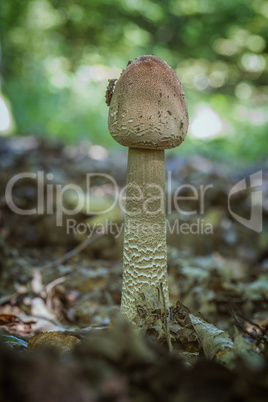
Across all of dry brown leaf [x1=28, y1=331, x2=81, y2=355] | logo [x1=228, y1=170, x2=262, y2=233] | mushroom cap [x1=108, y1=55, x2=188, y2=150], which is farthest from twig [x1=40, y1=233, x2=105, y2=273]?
logo [x1=228, y1=170, x2=262, y2=233]

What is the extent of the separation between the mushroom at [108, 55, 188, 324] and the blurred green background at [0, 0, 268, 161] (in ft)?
28.3

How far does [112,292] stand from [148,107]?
255 centimetres

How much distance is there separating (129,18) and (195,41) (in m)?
2.67

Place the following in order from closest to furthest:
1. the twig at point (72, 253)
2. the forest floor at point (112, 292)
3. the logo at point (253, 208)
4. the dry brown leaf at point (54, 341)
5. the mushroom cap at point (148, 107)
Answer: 1. the forest floor at point (112, 292)
2. the dry brown leaf at point (54, 341)
3. the mushroom cap at point (148, 107)
4. the twig at point (72, 253)
5. the logo at point (253, 208)

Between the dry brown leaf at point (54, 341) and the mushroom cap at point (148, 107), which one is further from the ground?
the mushroom cap at point (148, 107)

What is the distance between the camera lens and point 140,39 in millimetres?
13383

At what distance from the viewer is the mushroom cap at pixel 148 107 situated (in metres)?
2.46

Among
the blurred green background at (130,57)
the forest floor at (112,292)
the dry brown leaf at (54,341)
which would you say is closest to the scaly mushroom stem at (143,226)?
the forest floor at (112,292)

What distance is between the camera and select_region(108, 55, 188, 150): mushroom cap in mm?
2463

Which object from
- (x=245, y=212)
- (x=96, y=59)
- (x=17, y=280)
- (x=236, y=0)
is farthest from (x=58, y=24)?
(x=17, y=280)

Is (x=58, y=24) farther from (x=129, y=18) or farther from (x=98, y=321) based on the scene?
(x=98, y=321)

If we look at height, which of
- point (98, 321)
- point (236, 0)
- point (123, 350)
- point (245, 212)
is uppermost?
point (236, 0)

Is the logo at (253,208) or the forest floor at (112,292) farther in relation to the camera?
the logo at (253,208)

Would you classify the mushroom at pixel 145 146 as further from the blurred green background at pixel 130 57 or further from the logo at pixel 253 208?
the blurred green background at pixel 130 57
